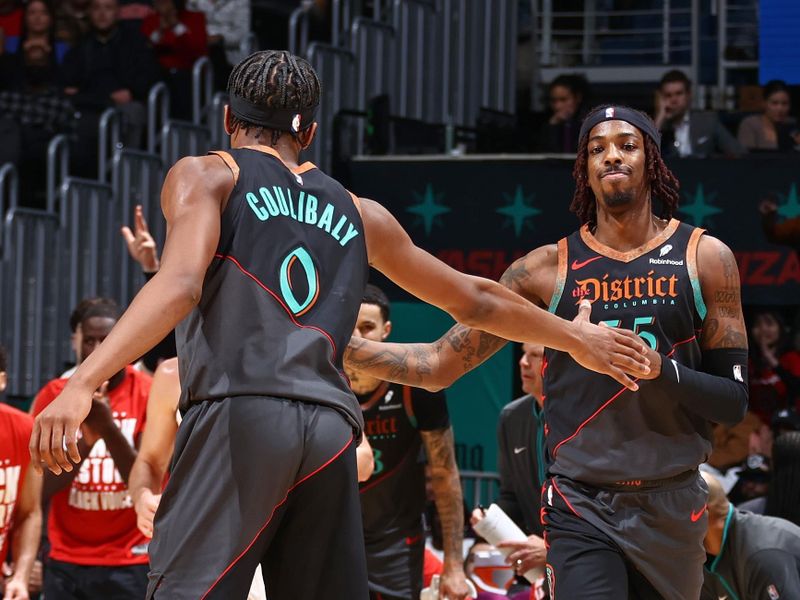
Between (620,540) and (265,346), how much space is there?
61.3 inches

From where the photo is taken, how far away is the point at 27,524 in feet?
19.6

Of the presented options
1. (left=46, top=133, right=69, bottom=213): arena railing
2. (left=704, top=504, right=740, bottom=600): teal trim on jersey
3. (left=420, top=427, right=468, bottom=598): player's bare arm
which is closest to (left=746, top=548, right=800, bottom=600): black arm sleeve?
(left=704, top=504, right=740, bottom=600): teal trim on jersey

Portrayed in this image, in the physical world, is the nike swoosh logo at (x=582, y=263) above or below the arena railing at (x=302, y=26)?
below

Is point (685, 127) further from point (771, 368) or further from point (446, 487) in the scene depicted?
point (446, 487)

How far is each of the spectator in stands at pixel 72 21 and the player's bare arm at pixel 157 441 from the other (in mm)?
7647

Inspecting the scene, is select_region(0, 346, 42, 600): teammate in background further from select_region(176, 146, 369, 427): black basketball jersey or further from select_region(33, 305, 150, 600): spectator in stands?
select_region(176, 146, 369, 427): black basketball jersey

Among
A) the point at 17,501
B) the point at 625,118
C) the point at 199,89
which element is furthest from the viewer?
the point at 199,89

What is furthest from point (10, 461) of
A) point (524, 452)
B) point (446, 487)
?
point (524, 452)

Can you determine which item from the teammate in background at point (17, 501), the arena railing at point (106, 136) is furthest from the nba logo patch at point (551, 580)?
the arena railing at point (106, 136)

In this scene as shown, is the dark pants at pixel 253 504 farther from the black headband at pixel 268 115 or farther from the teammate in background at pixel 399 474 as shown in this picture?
the teammate in background at pixel 399 474

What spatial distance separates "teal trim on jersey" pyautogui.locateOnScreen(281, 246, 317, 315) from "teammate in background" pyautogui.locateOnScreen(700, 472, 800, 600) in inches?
91.4

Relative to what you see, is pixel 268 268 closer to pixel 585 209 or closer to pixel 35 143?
pixel 585 209

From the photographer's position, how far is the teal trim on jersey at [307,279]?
324cm

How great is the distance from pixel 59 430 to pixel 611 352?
62.8 inches
